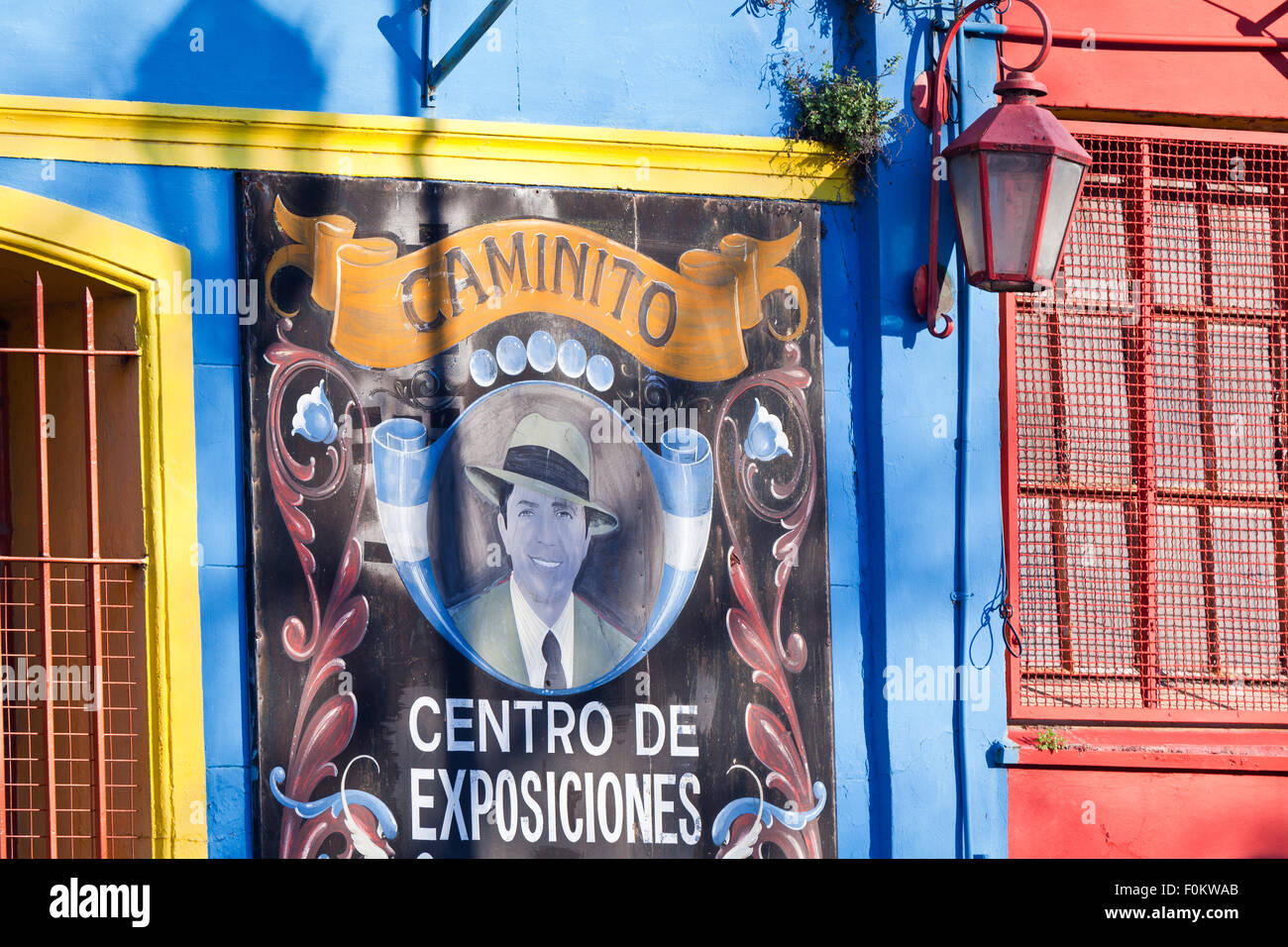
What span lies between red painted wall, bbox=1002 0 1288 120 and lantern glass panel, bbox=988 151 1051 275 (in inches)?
43.6

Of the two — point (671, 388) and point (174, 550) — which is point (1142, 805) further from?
point (174, 550)

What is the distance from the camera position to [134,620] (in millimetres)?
6371

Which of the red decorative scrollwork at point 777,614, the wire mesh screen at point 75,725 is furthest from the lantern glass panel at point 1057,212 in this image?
the wire mesh screen at point 75,725

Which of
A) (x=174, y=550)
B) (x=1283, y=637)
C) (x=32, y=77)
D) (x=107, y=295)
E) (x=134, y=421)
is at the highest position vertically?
(x=32, y=77)

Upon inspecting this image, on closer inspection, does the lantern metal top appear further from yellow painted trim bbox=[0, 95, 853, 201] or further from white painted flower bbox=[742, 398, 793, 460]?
white painted flower bbox=[742, 398, 793, 460]

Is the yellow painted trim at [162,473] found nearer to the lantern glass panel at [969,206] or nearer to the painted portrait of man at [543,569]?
the painted portrait of man at [543,569]

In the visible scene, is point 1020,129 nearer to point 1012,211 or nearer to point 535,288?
point 1012,211

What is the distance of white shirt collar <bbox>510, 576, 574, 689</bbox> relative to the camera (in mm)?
6633

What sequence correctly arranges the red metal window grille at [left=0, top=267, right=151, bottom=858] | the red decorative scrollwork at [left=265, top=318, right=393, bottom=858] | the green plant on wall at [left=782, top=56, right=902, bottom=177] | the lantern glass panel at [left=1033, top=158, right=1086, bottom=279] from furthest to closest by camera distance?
the green plant on wall at [left=782, top=56, right=902, bottom=177], the lantern glass panel at [left=1033, top=158, right=1086, bottom=279], the red decorative scrollwork at [left=265, top=318, right=393, bottom=858], the red metal window grille at [left=0, top=267, right=151, bottom=858]

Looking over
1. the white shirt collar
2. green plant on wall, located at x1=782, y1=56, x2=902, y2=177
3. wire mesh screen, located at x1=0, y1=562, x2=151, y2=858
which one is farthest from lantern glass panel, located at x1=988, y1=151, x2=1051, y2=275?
wire mesh screen, located at x1=0, y1=562, x2=151, y2=858

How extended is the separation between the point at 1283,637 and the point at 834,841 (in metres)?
2.44

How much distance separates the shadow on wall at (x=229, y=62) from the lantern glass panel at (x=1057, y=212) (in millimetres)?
2995

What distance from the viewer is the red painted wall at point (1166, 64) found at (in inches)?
293
